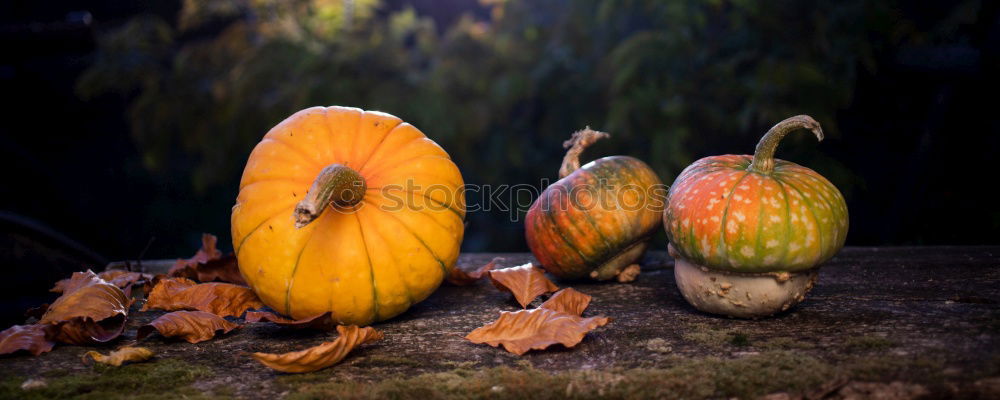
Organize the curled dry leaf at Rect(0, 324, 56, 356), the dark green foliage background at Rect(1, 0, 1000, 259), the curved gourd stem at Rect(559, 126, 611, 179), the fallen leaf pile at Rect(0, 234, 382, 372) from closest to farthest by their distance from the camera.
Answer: the fallen leaf pile at Rect(0, 234, 382, 372) → the curled dry leaf at Rect(0, 324, 56, 356) → the curved gourd stem at Rect(559, 126, 611, 179) → the dark green foliage background at Rect(1, 0, 1000, 259)

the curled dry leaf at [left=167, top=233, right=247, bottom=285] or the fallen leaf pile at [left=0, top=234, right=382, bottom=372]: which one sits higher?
the curled dry leaf at [left=167, top=233, right=247, bottom=285]

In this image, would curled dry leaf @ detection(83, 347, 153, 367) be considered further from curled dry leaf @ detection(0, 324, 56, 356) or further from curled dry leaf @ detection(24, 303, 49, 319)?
curled dry leaf @ detection(24, 303, 49, 319)

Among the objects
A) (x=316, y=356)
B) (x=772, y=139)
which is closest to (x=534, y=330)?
(x=316, y=356)

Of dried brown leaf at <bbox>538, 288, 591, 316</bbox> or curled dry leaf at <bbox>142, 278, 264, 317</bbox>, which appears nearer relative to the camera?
dried brown leaf at <bbox>538, 288, 591, 316</bbox>

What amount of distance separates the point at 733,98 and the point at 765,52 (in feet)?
1.03

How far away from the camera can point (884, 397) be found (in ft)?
4.62

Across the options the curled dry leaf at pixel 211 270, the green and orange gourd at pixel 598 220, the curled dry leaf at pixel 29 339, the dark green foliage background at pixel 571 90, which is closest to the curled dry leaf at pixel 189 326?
the curled dry leaf at pixel 29 339

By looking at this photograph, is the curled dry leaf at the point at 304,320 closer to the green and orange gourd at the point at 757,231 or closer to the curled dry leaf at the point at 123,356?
the curled dry leaf at the point at 123,356

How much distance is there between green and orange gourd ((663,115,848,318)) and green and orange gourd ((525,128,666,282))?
34 cm

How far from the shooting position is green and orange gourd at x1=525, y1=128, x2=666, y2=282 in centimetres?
242

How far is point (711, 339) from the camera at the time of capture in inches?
72.8

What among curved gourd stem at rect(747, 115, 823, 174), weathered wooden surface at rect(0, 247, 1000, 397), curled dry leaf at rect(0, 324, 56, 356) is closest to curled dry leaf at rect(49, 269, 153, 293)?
weathered wooden surface at rect(0, 247, 1000, 397)

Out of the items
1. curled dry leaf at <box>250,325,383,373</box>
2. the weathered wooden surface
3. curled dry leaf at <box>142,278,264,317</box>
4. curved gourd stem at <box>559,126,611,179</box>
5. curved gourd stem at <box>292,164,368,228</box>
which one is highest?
curved gourd stem at <box>559,126,611,179</box>

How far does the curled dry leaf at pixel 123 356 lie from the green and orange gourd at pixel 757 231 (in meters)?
1.49
